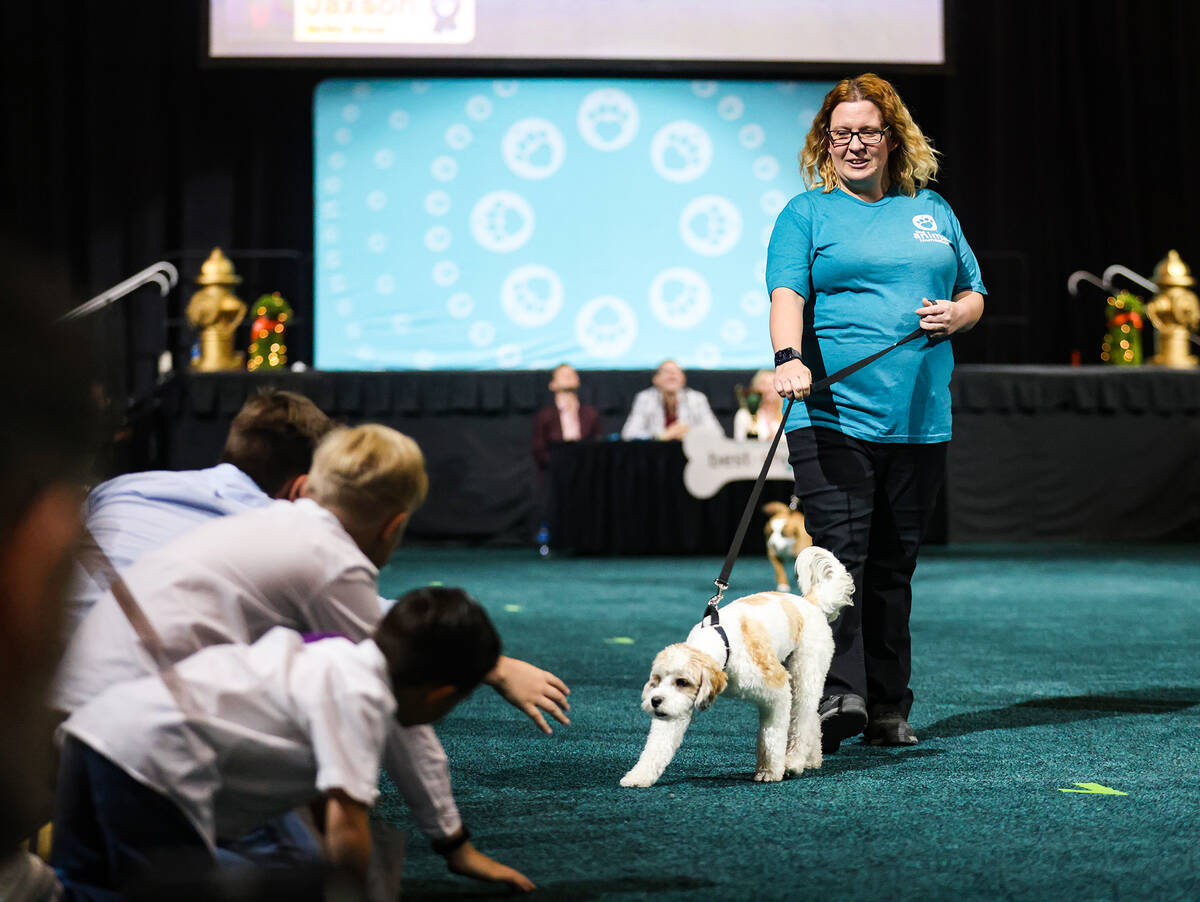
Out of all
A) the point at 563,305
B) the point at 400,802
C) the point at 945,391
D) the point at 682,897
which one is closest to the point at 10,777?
the point at 682,897

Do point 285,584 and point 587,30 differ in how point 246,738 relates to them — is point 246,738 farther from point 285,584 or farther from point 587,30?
point 587,30

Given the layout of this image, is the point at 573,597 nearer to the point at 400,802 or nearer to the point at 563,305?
the point at 400,802

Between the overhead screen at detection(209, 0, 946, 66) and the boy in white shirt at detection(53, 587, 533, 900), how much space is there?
9.09 meters

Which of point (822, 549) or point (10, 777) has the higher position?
point (10, 777)

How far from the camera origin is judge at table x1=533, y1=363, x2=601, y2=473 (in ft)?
29.8

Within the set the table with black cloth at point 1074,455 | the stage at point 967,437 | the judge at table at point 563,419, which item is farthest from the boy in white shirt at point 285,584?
the table with black cloth at point 1074,455

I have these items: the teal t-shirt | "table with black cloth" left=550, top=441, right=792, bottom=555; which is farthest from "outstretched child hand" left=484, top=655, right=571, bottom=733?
"table with black cloth" left=550, top=441, right=792, bottom=555

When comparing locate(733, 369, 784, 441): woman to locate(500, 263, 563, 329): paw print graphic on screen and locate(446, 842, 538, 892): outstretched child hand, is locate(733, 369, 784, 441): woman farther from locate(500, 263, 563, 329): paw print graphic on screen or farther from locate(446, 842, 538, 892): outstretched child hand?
locate(446, 842, 538, 892): outstretched child hand

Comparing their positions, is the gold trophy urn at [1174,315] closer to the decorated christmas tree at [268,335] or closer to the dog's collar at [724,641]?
the decorated christmas tree at [268,335]

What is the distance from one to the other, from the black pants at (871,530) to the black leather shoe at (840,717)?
27 mm

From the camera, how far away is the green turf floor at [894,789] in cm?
180

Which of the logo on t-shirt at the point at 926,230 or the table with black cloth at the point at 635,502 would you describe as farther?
the table with black cloth at the point at 635,502

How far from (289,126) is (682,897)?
10876 mm

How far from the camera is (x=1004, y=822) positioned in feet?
6.93
